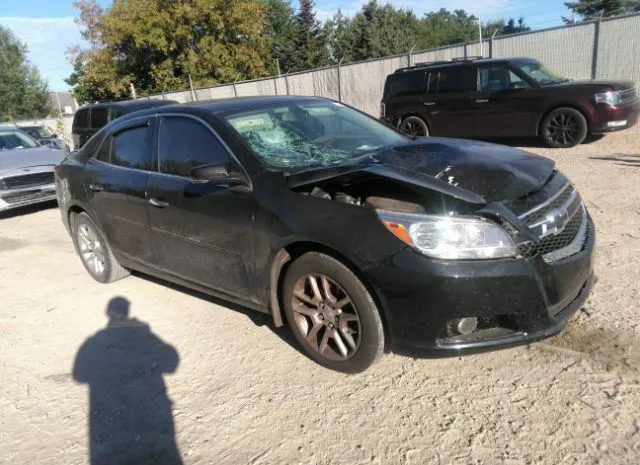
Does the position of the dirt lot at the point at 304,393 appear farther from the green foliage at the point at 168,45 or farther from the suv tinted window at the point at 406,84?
the green foliage at the point at 168,45

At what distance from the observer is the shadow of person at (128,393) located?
2.66m

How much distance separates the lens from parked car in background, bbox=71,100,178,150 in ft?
38.1

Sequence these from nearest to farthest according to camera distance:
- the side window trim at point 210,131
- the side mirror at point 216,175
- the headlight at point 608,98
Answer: the side mirror at point 216,175, the side window trim at point 210,131, the headlight at point 608,98

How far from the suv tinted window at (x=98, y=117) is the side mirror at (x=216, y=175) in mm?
9803

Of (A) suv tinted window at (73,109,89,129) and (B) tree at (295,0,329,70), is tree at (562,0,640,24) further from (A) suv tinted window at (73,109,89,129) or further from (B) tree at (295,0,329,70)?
(A) suv tinted window at (73,109,89,129)

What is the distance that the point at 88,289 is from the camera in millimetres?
4969

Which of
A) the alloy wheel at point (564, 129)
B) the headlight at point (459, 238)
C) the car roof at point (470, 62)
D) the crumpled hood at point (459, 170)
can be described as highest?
the car roof at point (470, 62)

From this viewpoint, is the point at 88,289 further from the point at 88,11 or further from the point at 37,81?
the point at 37,81

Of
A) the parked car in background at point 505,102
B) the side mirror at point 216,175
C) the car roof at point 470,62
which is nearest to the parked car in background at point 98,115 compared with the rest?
the parked car in background at point 505,102

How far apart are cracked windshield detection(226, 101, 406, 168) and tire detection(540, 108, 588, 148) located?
649 centimetres

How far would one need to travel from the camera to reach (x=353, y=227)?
2760mm

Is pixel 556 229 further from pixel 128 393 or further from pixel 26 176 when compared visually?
pixel 26 176

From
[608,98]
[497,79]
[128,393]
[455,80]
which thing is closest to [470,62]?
[455,80]

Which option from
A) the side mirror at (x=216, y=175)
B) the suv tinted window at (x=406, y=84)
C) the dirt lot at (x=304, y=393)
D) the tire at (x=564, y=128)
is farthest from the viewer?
the suv tinted window at (x=406, y=84)
